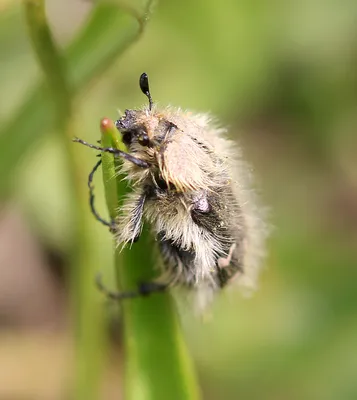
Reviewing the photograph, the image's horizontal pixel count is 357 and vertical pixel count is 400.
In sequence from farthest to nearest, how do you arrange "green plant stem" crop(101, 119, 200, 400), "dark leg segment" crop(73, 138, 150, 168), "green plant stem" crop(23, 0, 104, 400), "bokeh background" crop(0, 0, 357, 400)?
"bokeh background" crop(0, 0, 357, 400), "green plant stem" crop(23, 0, 104, 400), "green plant stem" crop(101, 119, 200, 400), "dark leg segment" crop(73, 138, 150, 168)

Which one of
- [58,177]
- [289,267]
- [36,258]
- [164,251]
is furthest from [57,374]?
[164,251]

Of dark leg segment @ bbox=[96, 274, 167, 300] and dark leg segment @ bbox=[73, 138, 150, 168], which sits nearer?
dark leg segment @ bbox=[73, 138, 150, 168]

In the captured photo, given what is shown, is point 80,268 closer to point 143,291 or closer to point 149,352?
point 143,291

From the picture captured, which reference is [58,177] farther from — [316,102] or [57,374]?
[316,102]

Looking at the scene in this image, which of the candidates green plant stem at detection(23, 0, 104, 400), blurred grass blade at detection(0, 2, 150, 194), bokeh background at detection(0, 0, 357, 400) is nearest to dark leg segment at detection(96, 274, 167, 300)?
green plant stem at detection(23, 0, 104, 400)

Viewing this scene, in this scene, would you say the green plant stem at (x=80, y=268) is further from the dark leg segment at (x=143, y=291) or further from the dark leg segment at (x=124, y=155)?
the dark leg segment at (x=124, y=155)

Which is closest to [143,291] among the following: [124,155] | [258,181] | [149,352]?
[149,352]

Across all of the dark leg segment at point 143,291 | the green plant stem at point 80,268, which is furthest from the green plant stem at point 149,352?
the green plant stem at point 80,268

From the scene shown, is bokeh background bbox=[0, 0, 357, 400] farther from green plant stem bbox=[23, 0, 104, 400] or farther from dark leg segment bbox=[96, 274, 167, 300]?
dark leg segment bbox=[96, 274, 167, 300]
